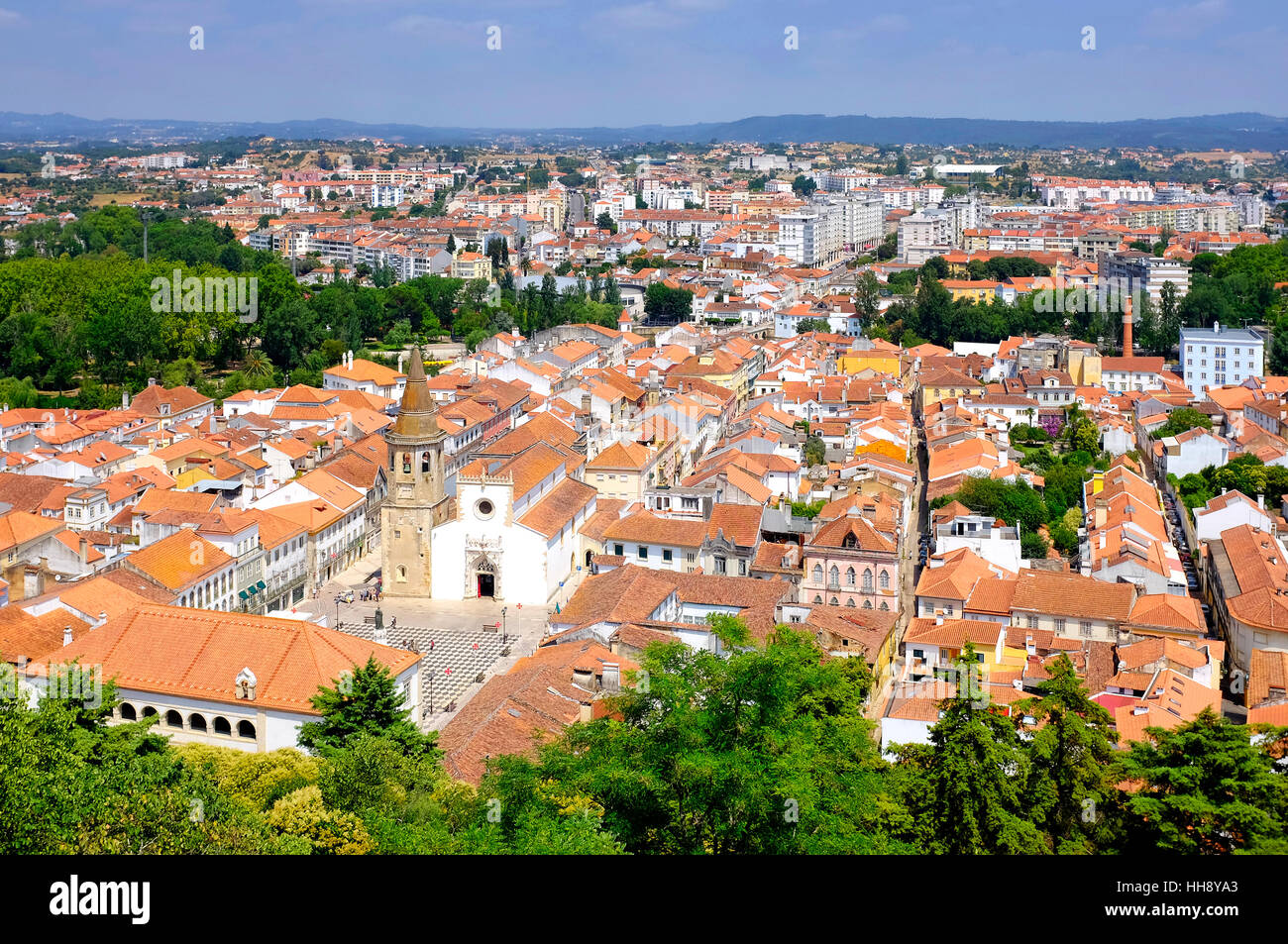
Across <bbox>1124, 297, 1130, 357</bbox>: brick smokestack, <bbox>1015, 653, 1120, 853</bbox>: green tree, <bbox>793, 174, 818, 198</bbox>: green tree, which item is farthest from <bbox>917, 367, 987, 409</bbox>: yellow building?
<bbox>793, 174, 818, 198</bbox>: green tree

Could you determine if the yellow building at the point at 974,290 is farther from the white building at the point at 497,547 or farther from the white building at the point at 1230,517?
the white building at the point at 497,547

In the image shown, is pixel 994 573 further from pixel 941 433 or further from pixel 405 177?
pixel 405 177

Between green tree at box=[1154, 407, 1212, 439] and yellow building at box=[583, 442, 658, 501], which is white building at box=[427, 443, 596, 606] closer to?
yellow building at box=[583, 442, 658, 501]

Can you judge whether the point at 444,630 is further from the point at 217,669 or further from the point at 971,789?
the point at 971,789
